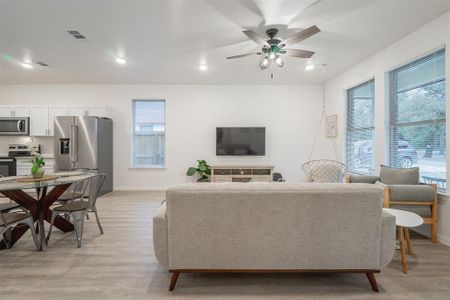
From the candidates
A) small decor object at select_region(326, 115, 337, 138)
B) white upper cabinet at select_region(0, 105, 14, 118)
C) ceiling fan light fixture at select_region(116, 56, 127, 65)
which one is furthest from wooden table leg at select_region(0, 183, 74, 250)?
small decor object at select_region(326, 115, 337, 138)

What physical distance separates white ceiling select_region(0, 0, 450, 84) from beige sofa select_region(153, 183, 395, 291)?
2.09 meters

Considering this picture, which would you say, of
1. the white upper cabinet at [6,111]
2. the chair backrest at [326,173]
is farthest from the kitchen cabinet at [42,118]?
the chair backrest at [326,173]

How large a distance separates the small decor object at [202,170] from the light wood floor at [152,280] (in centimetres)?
A: 314

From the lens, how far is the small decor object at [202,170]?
588cm

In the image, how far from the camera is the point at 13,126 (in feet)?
18.5

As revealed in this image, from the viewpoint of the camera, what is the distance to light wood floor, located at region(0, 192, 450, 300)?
1.89m

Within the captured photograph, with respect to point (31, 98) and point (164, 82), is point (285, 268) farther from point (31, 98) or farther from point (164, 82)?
point (31, 98)

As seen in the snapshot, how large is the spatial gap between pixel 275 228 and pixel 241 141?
14.3 feet

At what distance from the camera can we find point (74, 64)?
4590 millimetres

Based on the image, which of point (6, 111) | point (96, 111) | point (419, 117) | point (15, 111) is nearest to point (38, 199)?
point (96, 111)

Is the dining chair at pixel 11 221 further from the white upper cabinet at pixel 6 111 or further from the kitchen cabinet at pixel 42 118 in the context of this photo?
the white upper cabinet at pixel 6 111

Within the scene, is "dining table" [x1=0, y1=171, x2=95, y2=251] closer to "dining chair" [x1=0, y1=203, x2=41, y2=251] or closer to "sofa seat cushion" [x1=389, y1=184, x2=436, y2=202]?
"dining chair" [x1=0, y1=203, x2=41, y2=251]

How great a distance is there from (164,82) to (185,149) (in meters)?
1.76

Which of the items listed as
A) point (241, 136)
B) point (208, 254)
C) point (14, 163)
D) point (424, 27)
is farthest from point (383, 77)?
point (14, 163)
